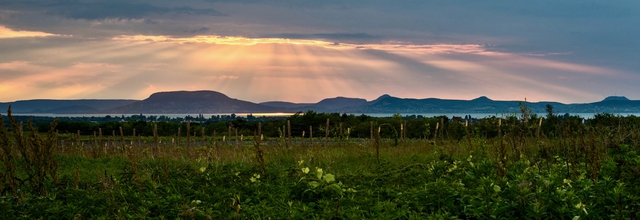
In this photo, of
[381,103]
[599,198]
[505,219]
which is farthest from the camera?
[381,103]

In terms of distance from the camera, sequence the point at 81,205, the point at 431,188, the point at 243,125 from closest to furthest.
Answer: the point at 431,188 < the point at 81,205 < the point at 243,125

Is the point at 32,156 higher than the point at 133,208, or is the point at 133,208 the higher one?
the point at 32,156

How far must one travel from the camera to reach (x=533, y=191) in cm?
554

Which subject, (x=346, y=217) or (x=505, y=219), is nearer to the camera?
(x=505, y=219)

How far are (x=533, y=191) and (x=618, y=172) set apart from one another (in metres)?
A: 2.62

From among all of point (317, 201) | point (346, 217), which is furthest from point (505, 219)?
point (317, 201)

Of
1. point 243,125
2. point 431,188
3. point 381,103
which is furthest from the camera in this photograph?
point 381,103

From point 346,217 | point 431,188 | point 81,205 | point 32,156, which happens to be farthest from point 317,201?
point 32,156

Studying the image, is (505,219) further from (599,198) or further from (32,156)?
(32,156)

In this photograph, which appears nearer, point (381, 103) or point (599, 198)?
point (599, 198)

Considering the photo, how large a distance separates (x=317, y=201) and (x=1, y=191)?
419cm

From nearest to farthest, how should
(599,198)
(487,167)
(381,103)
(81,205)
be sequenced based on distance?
(599,198), (81,205), (487,167), (381,103)

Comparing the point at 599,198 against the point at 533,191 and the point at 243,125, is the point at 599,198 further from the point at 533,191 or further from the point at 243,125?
the point at 243,125

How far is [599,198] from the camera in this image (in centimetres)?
546
